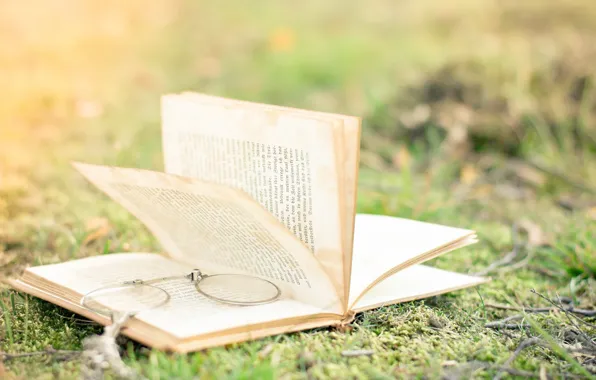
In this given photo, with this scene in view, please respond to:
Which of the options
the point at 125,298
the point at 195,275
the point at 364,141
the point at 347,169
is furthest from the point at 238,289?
Answer: the point at 364,141

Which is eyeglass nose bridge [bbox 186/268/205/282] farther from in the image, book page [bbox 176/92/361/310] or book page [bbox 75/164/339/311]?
book page [bbox 176/92/361/310]

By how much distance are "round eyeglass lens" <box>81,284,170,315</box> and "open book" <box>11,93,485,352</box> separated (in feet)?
0.09

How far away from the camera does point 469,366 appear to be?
1704 mm

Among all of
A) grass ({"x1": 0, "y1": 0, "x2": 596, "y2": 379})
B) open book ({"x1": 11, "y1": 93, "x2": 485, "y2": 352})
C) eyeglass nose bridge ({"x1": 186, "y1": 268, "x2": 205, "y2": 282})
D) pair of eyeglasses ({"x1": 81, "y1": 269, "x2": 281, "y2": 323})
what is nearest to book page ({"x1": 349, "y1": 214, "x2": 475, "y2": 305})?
open book ({"x1": 11, "y1": 93, "x2": 485, "y2": 352})

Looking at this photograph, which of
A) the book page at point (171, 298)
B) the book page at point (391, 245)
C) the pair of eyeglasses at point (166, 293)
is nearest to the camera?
the book page at point (171, 298)

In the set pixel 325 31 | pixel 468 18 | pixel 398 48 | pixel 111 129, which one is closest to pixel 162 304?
pixel 111 129

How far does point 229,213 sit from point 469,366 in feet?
2.16

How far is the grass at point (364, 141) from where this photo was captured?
1.81 meters

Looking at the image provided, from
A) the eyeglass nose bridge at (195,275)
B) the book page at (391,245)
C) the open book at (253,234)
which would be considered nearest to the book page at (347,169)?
the open book at (253,234)

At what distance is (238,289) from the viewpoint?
192 centimetres

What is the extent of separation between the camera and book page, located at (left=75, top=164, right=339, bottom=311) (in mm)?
1782

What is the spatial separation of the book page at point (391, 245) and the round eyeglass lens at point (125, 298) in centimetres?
47

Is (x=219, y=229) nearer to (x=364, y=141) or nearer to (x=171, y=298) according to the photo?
(x=171, y=298)

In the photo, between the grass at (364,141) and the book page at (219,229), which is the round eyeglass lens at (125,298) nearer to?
the grass at (364,141)
